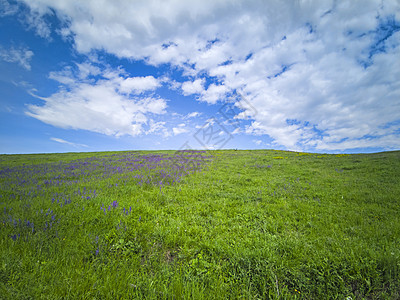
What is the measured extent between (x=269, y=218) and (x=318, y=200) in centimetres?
349

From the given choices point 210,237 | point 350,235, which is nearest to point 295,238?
point 350,235

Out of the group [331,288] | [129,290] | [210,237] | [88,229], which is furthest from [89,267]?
[331,288]

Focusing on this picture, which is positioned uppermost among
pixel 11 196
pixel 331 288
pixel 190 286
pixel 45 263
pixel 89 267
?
pixel 11 196

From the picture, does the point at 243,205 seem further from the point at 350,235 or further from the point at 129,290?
the point at 129,290

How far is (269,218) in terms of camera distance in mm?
5273

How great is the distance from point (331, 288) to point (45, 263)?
15.9 ft

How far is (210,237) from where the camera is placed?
13.5 ft

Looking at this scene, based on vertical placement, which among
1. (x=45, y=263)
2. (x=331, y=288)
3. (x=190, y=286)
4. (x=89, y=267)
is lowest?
(x=331, y=288)

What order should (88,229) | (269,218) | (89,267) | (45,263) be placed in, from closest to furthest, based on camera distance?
(45,263)
(89,267)
(88,229)
(269,218)

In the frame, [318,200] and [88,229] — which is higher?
[88,229]

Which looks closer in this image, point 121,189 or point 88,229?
point 88,229

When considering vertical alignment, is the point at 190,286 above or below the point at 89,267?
below

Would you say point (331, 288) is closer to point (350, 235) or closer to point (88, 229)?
point (350, 235)

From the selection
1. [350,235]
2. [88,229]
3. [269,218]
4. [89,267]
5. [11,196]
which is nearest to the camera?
[89,267]
